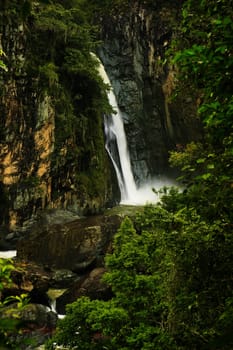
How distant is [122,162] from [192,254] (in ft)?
66.7

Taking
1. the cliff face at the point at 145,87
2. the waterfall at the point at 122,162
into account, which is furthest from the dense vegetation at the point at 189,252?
the cliff face at the point at 145,87

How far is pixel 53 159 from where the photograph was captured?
58.1ft

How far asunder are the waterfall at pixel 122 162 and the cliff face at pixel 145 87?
943mm

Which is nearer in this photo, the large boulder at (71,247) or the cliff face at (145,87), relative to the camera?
the large boulder at (71,247)

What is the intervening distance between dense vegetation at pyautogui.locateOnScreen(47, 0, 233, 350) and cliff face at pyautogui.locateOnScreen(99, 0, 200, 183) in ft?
64.1

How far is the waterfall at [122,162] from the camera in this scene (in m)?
23.5

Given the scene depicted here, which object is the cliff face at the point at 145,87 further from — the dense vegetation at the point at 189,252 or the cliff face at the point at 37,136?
the dense vegetation at the point at 189,252

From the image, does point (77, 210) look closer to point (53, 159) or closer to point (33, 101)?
point (53, 159)

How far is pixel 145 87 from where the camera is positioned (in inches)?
1076

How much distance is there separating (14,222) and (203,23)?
43.9 ft

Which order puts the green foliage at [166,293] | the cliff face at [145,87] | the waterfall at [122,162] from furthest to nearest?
1. the cliff face at [145,87]
2. the waterfall at [122,162]
3. the green foliage at [166,293]

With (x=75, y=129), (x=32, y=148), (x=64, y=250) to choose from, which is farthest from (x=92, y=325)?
(x=75, y=129)

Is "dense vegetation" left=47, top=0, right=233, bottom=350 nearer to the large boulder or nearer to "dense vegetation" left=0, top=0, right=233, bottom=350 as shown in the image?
"dense vegetation" left=0, top=0, right=233, bottom=350

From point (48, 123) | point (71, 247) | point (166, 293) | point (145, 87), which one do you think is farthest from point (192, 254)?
point (145, 87)
